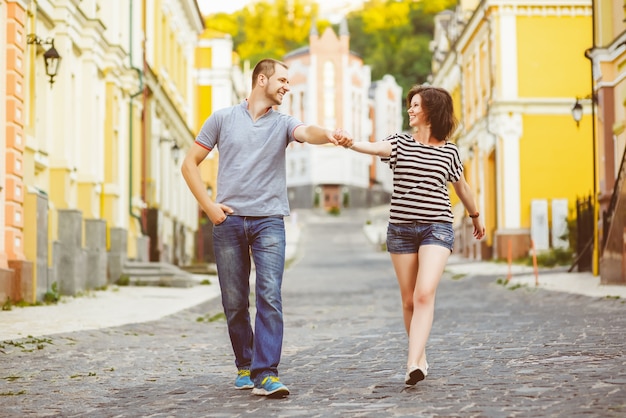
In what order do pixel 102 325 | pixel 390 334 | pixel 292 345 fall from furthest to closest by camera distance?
pixel 102 325, pixel 390 334, pixel 292 345

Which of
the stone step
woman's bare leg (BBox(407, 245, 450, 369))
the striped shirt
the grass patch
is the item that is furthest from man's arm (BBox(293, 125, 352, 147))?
the stone step

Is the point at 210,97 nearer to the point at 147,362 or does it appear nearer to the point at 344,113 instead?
the point at 344,113

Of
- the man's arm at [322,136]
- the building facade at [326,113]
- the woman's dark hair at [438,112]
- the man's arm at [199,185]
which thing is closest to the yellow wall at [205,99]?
the building facade at [326,113]

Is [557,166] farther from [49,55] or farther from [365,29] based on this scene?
[365,29]

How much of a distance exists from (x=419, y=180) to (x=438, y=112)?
467 millimetres

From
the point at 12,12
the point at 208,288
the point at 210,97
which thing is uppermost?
the point at 210,97

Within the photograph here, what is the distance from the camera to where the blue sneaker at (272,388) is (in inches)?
263

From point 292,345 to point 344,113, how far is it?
299ft

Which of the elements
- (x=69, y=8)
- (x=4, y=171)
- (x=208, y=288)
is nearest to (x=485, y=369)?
(x=4, y=171)

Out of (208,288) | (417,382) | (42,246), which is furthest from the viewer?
(208,288)

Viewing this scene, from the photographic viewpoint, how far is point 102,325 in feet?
43.8

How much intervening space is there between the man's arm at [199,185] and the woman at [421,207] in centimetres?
94

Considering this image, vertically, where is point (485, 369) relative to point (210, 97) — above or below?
below

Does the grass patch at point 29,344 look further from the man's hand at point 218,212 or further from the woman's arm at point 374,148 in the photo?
the woman's arm at point 374,148
